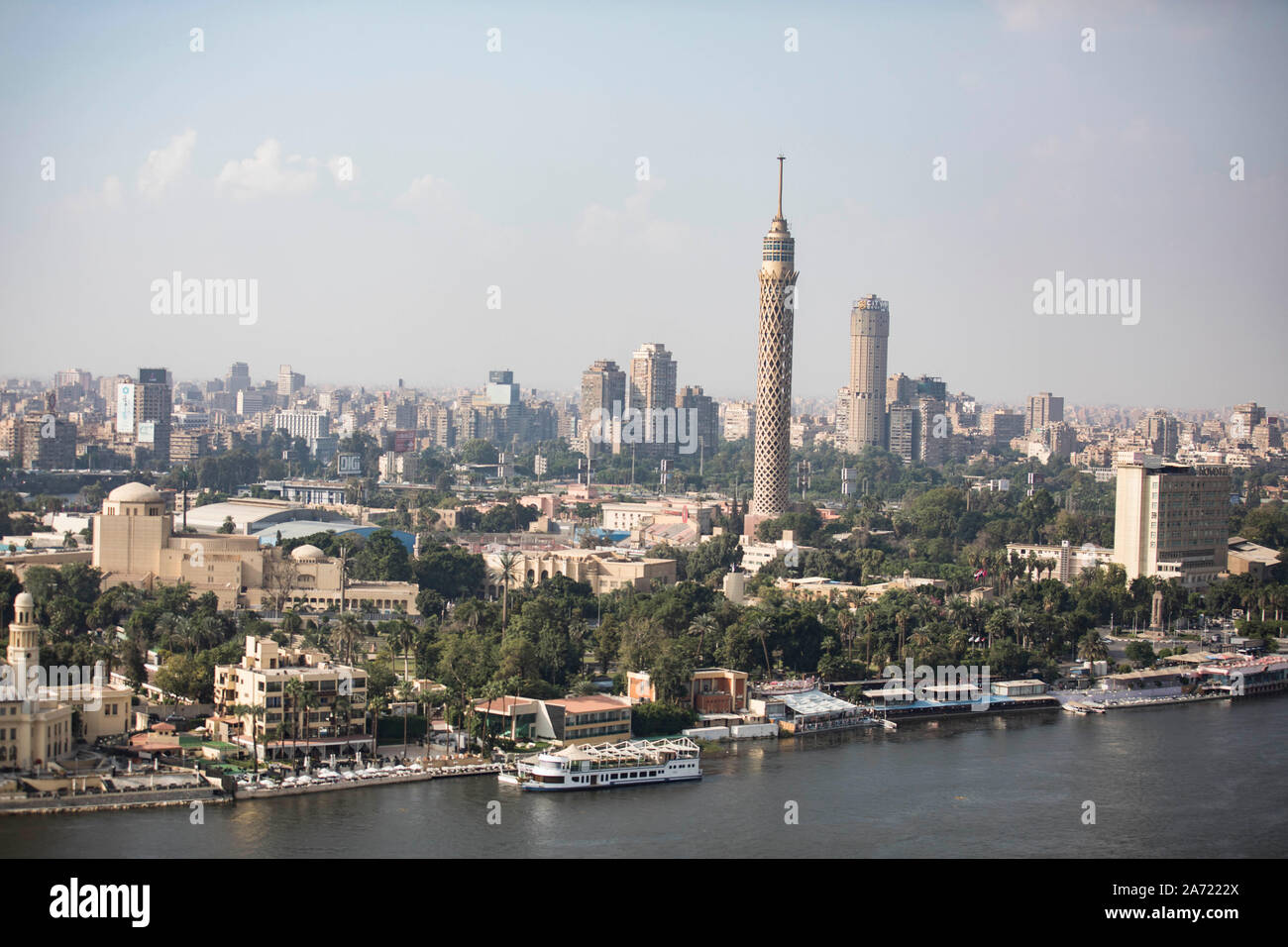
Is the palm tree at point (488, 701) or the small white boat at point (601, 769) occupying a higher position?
the palm tree at point (488, 701)

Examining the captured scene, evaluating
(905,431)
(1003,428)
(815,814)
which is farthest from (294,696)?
(1003,428)

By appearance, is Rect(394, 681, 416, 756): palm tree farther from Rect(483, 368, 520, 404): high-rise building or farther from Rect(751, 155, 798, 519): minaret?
Rect(483, 368, 520, 404): high-rise building

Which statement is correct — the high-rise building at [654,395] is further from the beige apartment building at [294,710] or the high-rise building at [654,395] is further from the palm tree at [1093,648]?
the beige apartment building at [294,710]

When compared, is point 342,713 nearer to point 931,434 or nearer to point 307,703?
point 307,703

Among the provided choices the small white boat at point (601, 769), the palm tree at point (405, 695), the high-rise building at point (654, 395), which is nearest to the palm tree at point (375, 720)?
the palm tree at point (405, 695)

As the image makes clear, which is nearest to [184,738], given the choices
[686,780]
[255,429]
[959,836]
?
[686,780]

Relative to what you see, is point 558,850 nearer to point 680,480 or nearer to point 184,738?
point 184,738
